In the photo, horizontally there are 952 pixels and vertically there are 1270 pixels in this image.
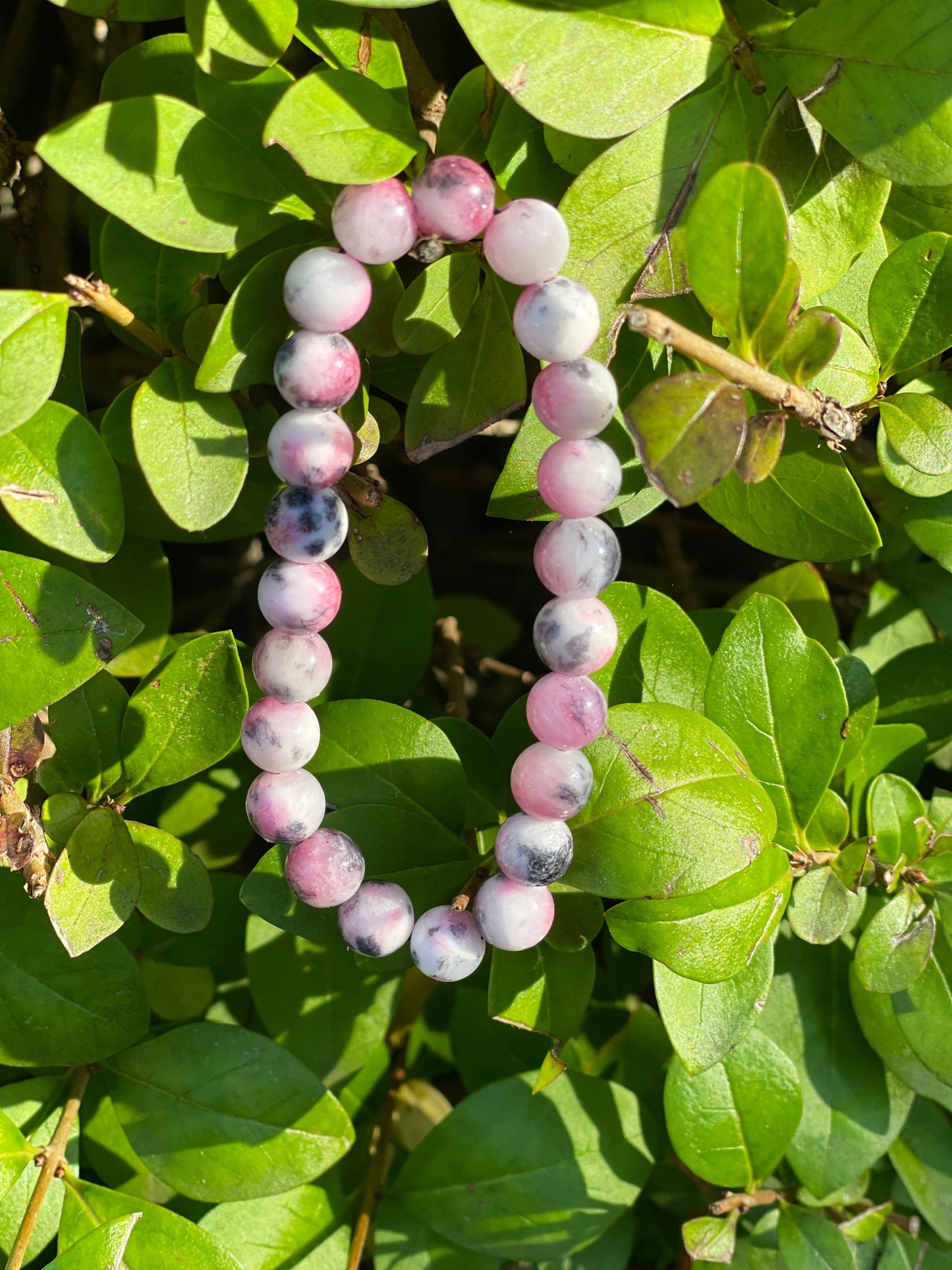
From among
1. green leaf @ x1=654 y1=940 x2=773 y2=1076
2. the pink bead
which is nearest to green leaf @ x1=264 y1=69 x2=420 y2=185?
the pink bead

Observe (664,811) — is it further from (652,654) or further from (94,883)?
(94,883)

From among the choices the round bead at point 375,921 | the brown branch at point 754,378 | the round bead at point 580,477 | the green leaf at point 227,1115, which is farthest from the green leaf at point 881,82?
the green leaf at point 227,1115

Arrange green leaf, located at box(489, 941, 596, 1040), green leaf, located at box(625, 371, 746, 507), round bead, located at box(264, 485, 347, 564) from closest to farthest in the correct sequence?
1. green leaf, located at box(625, 371, 746, 507)
2. round bead, located at box(264, 485, 347, 564)
3. green leaf, located at box(489, 941, 596, 1040)

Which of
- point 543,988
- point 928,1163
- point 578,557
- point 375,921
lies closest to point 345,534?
point 578,557

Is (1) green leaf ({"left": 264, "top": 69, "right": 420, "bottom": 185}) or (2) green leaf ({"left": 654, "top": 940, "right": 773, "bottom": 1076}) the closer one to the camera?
(1) green leaf ({"left": 264, "top": 69, "right": 420, "bottom": 185})

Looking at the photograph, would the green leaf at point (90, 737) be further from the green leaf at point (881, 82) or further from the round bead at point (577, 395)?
the green leaf at point (881, 82)

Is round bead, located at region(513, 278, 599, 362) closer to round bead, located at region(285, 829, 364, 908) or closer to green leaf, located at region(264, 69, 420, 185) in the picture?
green leaf, located at region(264, 69, 420, 185)
